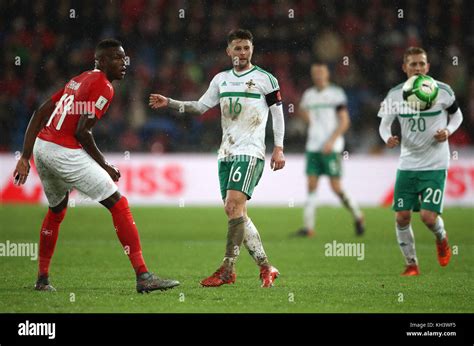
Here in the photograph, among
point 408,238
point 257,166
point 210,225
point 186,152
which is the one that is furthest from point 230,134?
point 186,152

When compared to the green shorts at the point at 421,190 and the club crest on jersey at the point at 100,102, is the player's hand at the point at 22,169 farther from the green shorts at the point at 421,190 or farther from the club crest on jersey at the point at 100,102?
the green shorts at the point at 421,190

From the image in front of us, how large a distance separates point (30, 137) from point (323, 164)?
753cm

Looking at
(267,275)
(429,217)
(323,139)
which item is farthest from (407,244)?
(323,139)

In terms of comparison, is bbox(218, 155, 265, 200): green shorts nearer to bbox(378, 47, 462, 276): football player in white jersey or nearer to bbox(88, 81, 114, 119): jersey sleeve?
bbox(88, 81, 114, 119): jersey sleeve

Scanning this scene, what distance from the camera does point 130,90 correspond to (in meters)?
20.8

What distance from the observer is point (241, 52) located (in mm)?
8586

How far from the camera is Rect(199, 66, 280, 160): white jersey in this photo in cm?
854

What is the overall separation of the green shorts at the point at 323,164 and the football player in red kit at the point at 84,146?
22.9ft

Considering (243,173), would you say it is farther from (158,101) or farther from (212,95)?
(158,101)

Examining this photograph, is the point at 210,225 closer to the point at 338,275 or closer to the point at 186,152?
the point at 186,152

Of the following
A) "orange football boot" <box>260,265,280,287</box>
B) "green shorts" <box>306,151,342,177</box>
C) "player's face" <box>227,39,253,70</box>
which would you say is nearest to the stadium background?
"green shorts" <box>306,151,342,177</box>

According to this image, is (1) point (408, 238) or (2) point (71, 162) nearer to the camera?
(2) point (71, 162)
